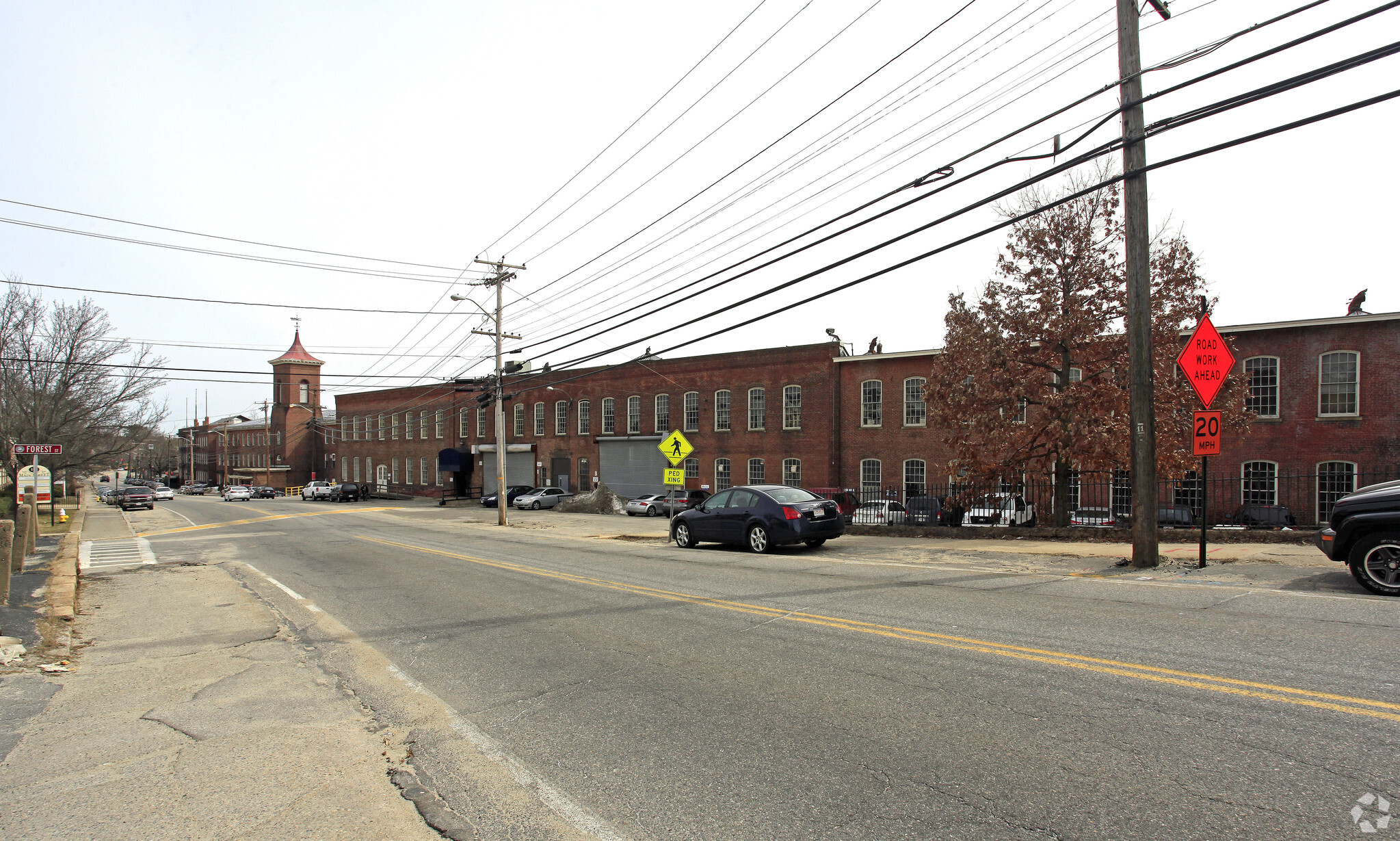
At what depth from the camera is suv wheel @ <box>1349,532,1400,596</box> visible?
809 centimetres

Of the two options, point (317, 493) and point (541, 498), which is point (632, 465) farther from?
point (317, 493)

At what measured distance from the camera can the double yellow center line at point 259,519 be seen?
29259mm

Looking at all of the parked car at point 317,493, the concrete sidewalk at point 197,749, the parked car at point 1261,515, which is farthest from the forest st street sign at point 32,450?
the parked car at point 317,493

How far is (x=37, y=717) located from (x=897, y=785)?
6342mm

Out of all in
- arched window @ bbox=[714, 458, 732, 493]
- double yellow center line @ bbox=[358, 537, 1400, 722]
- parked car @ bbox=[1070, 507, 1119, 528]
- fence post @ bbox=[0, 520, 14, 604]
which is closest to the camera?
double yellow center line @ bbox=[358, 537, 1400, 722]

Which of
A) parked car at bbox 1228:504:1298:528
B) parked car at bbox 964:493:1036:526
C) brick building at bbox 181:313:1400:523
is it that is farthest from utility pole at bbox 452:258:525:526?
parked car at bbox 1228:504:1298:528

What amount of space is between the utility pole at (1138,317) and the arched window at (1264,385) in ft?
66.9

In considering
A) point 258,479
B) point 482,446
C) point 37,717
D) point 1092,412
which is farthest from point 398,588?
point 258,479

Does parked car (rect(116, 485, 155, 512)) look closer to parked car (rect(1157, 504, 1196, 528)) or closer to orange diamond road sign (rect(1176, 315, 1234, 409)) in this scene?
parked car (rect(1157, 504, 1196, 528))

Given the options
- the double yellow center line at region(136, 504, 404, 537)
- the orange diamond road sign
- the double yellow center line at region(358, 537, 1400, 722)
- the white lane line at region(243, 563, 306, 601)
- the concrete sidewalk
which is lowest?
the double yellow center line at region(136, 504, 404, 537)

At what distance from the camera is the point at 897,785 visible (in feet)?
12.9

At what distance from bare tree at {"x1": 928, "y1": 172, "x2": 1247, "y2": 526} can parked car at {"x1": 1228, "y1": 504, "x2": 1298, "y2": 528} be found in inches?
275

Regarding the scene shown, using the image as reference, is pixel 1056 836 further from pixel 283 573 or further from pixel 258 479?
pixel 258 479

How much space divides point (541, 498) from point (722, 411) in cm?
1260
